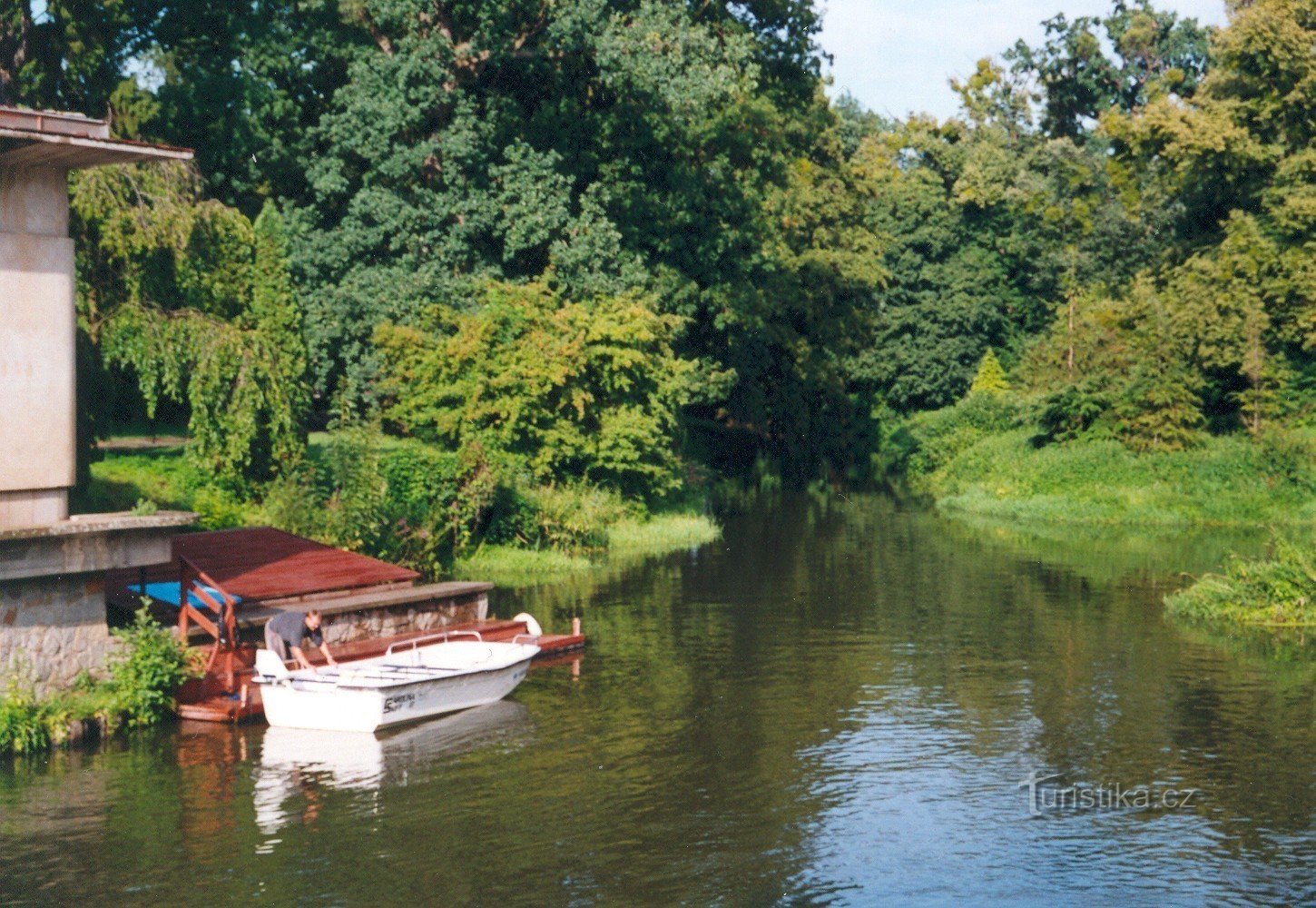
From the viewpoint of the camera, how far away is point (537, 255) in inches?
1790

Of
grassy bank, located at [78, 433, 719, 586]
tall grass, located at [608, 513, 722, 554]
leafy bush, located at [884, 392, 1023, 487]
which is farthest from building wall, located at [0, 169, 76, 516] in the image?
leafy bush, located at [884, 392, 1023, 487]

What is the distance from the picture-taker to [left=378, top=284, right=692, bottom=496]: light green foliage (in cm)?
3906

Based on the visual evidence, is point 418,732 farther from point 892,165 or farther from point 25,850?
point 892,165

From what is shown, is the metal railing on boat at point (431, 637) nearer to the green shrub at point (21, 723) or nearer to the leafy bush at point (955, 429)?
the green shrub at point (21, 723)

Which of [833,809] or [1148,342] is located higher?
[1148,342]

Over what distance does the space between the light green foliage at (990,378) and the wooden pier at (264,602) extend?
46.4 m

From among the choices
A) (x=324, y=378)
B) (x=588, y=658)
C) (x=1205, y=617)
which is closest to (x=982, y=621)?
(x=1205, y=617)

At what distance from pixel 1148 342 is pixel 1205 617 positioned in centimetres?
2550

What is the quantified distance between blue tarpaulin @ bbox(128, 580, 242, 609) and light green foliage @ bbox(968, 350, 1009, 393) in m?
50.2

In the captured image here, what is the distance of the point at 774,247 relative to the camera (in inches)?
2330

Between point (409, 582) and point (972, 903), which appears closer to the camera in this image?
point (972, 903)

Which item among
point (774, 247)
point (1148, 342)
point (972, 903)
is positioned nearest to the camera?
point (972, 903)

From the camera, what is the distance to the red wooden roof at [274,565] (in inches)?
977

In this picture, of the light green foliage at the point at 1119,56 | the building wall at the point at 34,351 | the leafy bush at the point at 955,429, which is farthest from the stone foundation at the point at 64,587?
the light green foliage at the point at 1119,56
